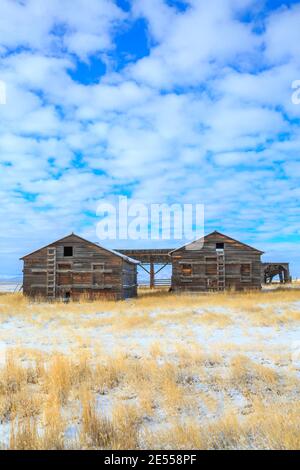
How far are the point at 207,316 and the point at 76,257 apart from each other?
13089 mm

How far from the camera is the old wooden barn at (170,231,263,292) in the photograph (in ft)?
102

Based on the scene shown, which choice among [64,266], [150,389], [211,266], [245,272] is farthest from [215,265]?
[150,389]

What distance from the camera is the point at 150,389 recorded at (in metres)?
6.98

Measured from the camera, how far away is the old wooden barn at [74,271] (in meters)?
27.2

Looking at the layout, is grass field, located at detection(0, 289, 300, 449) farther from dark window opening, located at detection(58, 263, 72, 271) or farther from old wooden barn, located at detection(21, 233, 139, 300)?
dark window opening, located at detection(58, 263, 72, 271)

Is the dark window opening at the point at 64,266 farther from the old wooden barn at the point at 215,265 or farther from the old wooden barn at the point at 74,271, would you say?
the old wooden barn at the point at 215,265

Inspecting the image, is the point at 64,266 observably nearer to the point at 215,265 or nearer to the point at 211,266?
the point at 211,266

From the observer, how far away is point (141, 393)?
6.71 meters

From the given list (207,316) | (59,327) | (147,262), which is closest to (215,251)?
(147,262)

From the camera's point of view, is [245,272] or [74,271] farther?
[245,272]

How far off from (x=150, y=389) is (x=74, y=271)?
21202mm

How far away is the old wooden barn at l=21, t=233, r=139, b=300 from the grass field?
43.8ft

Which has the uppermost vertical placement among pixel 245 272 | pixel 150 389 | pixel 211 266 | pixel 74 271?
pixel 211 266
